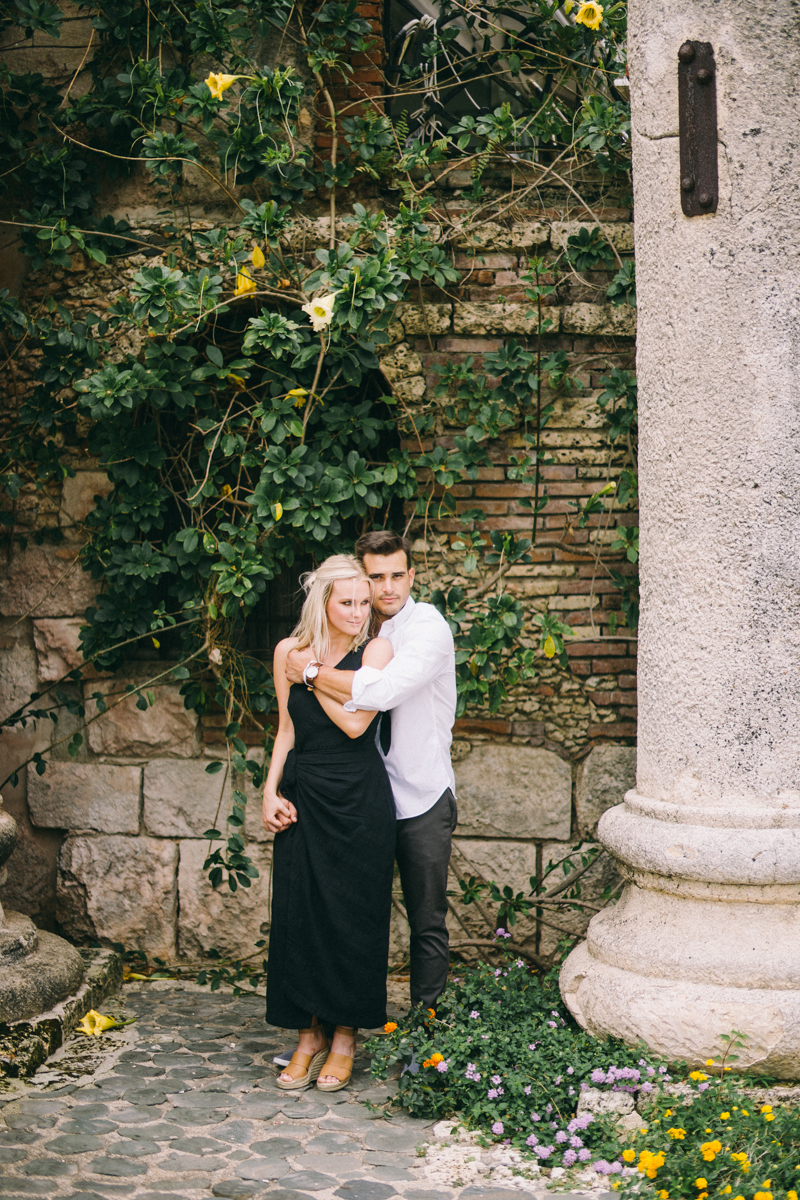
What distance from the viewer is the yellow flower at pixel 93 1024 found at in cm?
380

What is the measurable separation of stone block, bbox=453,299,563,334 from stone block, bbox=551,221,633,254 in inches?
11.1

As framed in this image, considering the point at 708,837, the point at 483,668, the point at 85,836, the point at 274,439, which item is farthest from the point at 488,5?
the point at 85,836

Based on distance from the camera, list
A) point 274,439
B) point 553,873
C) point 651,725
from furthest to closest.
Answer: point 553,873 → point 274,439 → point 651,725

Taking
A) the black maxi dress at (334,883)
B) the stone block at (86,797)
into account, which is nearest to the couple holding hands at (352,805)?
the black maxi dress at (334,883)

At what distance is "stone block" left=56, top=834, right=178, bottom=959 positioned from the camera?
4660 mm

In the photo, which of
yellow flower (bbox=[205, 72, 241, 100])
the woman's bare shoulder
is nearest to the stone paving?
the woman's bare shoulder

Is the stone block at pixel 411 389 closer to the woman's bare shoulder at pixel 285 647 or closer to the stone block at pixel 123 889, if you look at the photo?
the woman's bare shoulder at pixel 285 647

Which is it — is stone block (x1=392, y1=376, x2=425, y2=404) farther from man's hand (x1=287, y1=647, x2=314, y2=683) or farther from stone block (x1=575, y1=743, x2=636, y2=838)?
stone block (x1=575, y1=743, x2=636, y2=838)

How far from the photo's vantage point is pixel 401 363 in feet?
14.5

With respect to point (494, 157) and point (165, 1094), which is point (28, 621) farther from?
point (494, 157)

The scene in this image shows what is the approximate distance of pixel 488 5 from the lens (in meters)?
4.58

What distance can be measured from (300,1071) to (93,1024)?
0.86 metres

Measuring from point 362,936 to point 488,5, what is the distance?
380 cm

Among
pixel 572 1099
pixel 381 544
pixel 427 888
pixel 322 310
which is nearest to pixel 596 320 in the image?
pixel 322 310
